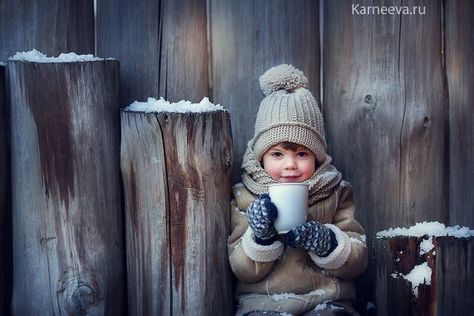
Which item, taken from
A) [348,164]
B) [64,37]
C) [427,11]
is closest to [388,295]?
[348,164]

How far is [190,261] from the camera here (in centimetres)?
363

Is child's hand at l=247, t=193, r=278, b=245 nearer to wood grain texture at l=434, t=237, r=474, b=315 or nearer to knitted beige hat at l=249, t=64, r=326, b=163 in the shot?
knitted beige hat at l=249, t=64, r=326, b=163

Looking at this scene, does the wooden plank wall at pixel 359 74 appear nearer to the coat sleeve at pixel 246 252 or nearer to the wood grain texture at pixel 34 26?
the wood grain texture at pixel 34 26

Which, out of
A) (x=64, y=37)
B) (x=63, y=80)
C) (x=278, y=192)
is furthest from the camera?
(x=64, y=37)

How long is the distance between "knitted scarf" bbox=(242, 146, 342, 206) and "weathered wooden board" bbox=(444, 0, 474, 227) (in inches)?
21.2

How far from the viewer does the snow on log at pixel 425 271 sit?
329 cm

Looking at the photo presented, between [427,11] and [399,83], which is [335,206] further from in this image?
[427,11]

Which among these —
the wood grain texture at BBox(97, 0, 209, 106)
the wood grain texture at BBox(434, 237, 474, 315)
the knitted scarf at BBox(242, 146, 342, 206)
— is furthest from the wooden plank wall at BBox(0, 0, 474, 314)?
the wood grain texture at BBox(434, 237, 474, 315)

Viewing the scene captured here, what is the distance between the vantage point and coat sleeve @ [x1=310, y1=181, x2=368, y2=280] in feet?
11.8

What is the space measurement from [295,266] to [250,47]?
0.91 metres

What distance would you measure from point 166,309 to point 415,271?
0.87 meters

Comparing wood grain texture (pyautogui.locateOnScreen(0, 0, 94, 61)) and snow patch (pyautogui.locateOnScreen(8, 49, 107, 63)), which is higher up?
wood grain texture (pyautogui.locateOnScreen(0, 0, 94, 61))

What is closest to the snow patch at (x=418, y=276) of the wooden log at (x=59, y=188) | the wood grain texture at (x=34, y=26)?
the wooden log at (x=59, y=188)

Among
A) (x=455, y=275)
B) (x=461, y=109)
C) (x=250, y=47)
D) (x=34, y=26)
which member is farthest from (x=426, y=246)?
(x=34, y=26)
